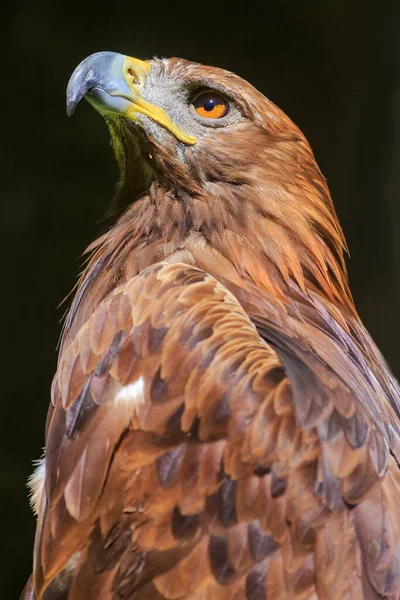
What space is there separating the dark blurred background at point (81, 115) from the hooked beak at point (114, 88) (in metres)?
1.48

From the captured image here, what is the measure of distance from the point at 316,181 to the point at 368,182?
1.70 meters

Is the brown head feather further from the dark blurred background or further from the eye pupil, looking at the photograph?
the dark blurred background

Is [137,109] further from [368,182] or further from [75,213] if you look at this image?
[368,182]

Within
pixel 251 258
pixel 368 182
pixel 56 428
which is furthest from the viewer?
pixel 368 182

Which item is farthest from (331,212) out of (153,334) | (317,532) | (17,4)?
(17,4)

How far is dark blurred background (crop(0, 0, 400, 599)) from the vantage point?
9.74 ft

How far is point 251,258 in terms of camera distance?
5.00 feet

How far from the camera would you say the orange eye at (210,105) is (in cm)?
160

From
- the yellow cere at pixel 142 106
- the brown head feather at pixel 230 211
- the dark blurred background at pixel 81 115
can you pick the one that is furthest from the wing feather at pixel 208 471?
the dark blurred background at pixel 81 115

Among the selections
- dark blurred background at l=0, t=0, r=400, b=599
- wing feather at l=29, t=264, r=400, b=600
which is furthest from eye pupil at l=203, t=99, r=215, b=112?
dark blurred background at l=0, t=0, r=400, b=599

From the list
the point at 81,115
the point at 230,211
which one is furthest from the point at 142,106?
the point at 81,115

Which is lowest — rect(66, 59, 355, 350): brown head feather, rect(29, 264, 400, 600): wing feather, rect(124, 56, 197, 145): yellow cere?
rect(29, 264, 400, 600): wing feather

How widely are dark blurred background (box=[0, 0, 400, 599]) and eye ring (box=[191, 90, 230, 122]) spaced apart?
1461 mm

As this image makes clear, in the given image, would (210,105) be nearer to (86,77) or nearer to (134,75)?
(134,75)
